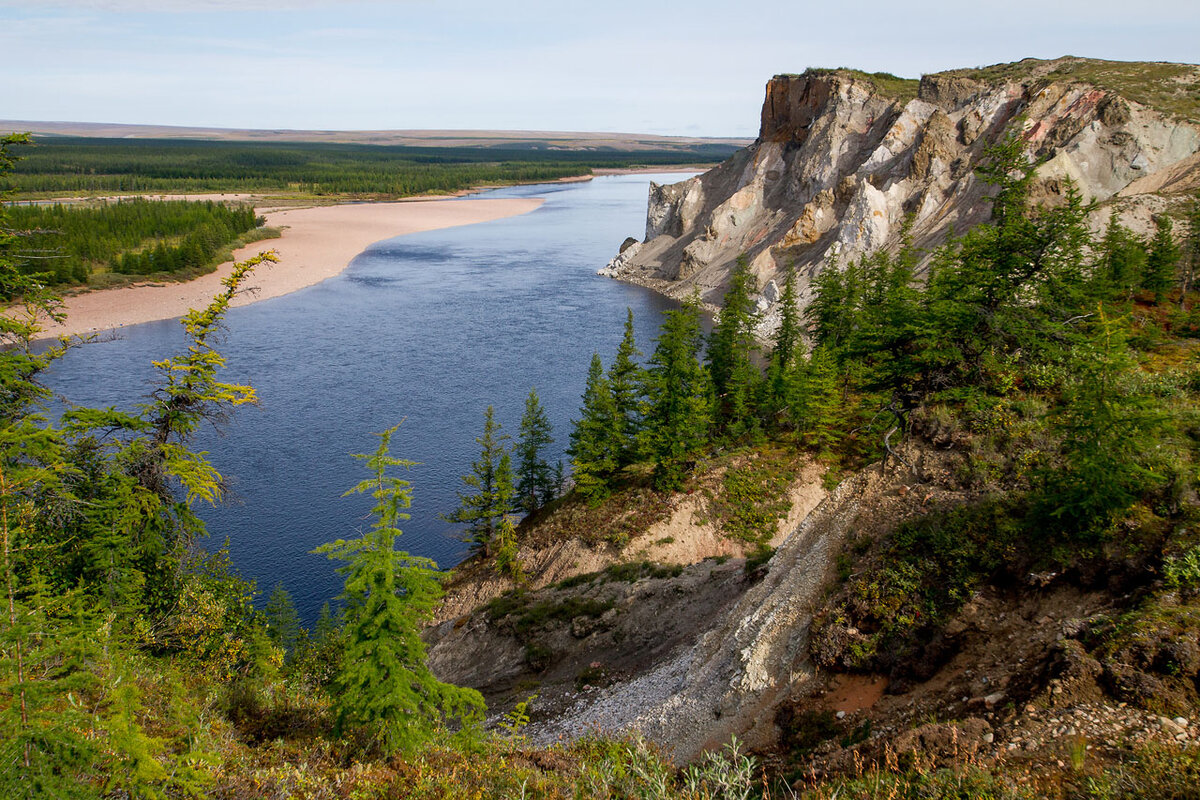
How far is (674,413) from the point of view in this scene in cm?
3366

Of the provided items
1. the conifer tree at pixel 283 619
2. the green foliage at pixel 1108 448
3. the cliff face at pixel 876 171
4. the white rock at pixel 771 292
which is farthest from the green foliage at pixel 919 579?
the white rock at pixel 771 292

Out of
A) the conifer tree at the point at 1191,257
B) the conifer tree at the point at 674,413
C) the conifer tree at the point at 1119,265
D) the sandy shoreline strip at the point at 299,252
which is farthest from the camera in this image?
the sandy shoreline strip at the point at 299,252

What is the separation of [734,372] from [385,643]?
30431 millimetres

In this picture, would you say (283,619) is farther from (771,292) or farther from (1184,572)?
(771,292)

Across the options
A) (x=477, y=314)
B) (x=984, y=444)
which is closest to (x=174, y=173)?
(x=477, y=314)

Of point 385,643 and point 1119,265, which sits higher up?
point 1119,265

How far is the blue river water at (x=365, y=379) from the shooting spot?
36.0 meters

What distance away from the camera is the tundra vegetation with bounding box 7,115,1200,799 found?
8.68 metres

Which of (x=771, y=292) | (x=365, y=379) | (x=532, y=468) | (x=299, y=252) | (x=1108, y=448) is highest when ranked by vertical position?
(x=299, y=252)

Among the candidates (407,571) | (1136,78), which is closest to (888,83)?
(1136,78)

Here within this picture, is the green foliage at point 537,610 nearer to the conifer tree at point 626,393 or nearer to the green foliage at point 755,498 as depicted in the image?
the green foliage at point 755,498

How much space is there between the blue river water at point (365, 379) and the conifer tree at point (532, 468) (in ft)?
13.5

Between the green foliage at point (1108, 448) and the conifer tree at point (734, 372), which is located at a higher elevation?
the green foliage at point (1108, 448)

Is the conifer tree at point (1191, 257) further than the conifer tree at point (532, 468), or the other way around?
the conifer tree at point (1191, 257)
